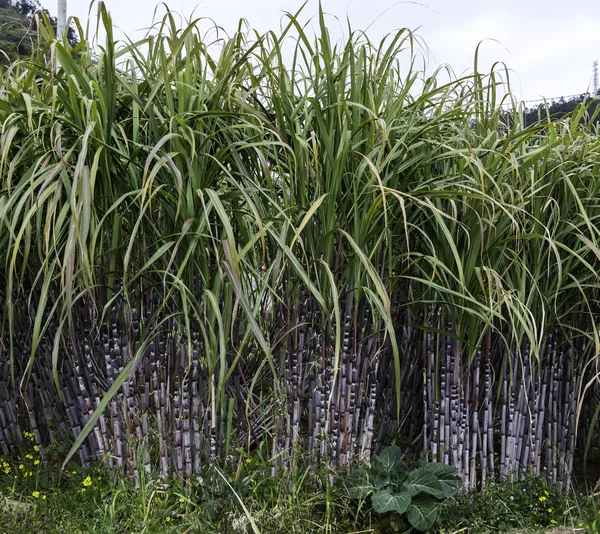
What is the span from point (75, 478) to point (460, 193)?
142 centimetres

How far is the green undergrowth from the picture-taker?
5.11 feet

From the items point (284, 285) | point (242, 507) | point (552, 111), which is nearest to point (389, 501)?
point (242, 507)

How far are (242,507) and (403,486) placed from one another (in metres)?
0.45

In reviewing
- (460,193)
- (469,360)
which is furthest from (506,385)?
(460,193)

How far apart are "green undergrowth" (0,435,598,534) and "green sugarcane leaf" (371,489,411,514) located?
0.18ft

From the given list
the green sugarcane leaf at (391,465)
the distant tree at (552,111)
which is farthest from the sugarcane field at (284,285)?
the distant tree at (552,111)

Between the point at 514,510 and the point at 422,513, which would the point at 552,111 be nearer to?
the point at 514,510

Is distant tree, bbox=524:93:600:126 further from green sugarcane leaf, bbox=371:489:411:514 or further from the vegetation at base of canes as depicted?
green sugarcane leaf, bbox=371:489:411:514

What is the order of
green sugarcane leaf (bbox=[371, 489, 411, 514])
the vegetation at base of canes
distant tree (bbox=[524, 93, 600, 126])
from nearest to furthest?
green sugarcane leaf (bbox=[371, 489, 411, 514]) < the vegetation at base of canes < distant tree (bbox=[524, 93, 600, 126])

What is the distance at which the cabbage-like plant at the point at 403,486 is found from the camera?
1538 millimetres

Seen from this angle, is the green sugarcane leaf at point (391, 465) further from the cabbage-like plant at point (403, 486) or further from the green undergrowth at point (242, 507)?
the green undergrowth at point (242, 507)

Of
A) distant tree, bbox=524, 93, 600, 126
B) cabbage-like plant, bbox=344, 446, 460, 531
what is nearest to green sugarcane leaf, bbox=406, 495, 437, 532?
cabbage-like plant, bbox=344, 446, 460, 531

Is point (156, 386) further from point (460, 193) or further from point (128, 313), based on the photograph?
point (460, 193)

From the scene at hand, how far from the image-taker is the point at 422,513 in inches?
60.9
